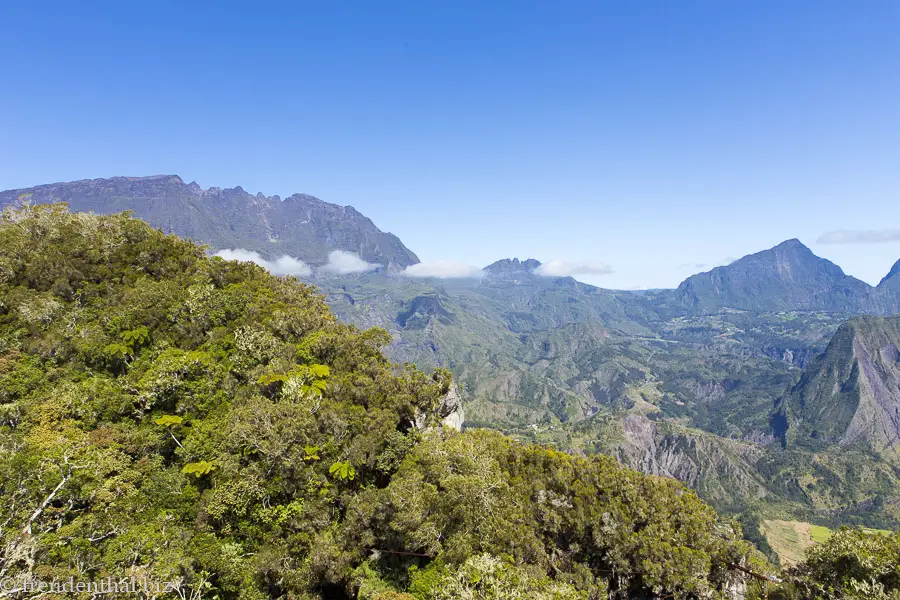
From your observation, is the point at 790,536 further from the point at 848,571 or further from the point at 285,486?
the point at 285,486

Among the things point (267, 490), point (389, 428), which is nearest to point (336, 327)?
point (389, 428)

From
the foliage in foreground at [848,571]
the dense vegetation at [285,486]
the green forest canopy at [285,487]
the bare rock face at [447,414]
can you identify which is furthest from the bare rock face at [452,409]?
the foliage in foreground at [848,571]

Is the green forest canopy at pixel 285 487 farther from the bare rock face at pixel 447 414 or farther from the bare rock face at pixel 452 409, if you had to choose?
the bare rock face at pixel 452 409

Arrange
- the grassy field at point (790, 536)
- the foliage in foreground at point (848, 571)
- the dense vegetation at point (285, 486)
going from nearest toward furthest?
the foliage in foreground at point (848, 571) < the dense vegetation at point (285, 486) < the grassy field at point (790, 536)

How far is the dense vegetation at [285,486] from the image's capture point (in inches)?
1038

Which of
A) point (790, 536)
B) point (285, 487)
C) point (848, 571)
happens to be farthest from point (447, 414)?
point (790, 536)

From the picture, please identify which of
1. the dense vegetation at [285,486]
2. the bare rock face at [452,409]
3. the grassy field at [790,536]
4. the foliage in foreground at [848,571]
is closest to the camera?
the foliage in foreground at [848,571]

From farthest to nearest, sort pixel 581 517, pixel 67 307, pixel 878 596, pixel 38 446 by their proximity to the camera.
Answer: pixel 67 307 < pixel 581 517 < pixel 38 446 < pixel 878 596

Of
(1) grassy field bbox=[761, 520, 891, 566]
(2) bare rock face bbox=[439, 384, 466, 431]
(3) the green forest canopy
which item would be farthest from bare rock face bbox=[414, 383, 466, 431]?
(1) grassy field bbox=[761, 520, 891, 566]

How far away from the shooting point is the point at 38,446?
30.8 metres

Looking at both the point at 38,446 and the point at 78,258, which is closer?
the point at 38,446

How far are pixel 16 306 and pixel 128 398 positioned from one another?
2708 cm

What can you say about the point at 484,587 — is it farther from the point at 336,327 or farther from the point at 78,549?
the point at 336,327

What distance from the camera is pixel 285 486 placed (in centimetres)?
3366
